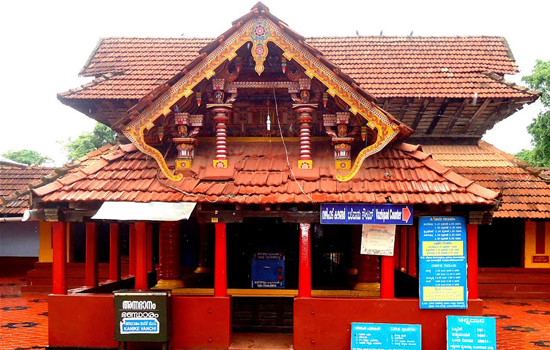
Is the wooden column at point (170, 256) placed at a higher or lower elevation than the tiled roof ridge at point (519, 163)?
lower

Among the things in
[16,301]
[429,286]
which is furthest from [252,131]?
[16,301]

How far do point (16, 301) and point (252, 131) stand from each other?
7.48 meters

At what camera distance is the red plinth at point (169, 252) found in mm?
8711

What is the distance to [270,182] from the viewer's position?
697 cm

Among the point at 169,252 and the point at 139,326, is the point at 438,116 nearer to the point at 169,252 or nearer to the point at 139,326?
the point at 169,252

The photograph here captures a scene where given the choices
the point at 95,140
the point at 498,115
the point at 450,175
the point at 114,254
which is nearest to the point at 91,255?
the point at 114,254

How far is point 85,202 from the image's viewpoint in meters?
6.94

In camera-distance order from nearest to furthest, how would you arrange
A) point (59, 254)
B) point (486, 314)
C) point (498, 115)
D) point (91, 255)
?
point (59, 254) → point (91, 255) → point (486, 314) → point (498, 115)

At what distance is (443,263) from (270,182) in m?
2.82

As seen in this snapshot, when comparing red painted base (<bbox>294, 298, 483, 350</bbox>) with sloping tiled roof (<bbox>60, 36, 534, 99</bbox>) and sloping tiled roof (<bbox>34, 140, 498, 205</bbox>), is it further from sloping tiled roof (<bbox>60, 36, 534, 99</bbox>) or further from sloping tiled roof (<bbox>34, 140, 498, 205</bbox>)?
sloping tiled roof (<bbox>60, 36, 534, 99</bbox>)

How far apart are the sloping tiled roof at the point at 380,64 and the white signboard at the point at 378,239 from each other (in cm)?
527

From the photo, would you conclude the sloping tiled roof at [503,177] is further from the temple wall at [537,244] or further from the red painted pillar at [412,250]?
the red painted pillar at [412,250]

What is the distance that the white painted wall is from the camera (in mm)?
14508

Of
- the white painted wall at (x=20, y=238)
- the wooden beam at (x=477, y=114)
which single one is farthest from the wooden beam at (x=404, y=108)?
the white painted wall at (x=20, y=238)
